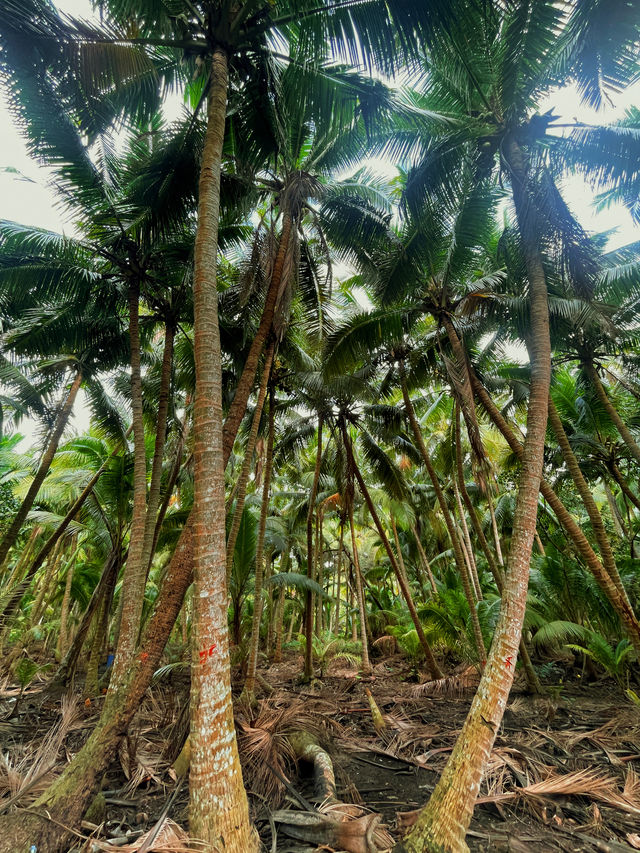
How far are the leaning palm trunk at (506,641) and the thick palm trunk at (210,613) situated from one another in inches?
56.1

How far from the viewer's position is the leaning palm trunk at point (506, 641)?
2939 mm

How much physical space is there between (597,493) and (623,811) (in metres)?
30.8

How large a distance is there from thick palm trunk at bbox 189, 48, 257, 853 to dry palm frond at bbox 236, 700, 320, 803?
1369 millimetres

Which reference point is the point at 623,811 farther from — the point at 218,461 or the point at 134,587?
the point at 134,587

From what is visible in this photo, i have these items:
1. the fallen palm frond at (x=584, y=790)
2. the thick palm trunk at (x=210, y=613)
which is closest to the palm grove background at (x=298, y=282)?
the thick palm trunk at (x=210, y=613)

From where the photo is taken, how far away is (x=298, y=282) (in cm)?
773

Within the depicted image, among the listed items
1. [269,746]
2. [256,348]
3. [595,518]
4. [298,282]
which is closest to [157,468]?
[256,348]

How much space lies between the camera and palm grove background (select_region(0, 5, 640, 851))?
12.5 ft

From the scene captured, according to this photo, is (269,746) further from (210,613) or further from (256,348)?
(256,348)

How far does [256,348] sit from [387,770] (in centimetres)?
576

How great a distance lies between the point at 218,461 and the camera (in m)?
3.48

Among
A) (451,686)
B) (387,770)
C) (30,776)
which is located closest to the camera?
(30,776)

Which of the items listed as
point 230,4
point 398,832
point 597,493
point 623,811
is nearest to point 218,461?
point 398,832

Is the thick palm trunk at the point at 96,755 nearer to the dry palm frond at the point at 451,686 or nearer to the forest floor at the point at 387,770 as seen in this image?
the forest floor at the point at 387,770
